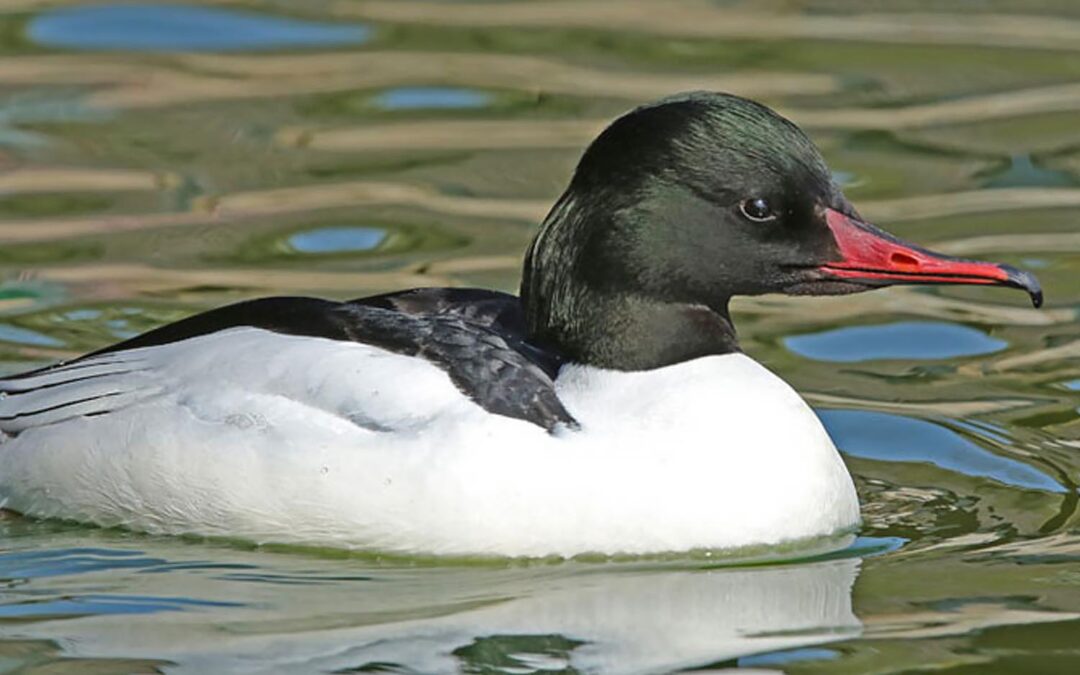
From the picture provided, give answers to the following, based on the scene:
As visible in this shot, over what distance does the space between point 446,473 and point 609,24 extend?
7.22 meters

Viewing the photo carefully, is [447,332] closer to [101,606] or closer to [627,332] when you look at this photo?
[627,332]

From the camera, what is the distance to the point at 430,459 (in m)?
7.28

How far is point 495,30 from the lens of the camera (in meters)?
14.1

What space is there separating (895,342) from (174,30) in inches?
225

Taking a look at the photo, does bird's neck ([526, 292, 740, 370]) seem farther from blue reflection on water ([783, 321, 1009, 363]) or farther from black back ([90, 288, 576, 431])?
blue reflection on water ([783, 321, 1009, 363])

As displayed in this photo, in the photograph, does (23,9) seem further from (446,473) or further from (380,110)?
(446,473)

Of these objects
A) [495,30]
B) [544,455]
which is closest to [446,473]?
[544,455]

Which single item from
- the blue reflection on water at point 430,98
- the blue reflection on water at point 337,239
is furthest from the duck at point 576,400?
the blue reflection on water at point 430,98

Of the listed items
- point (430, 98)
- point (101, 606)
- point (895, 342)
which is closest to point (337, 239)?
point (430, 98)

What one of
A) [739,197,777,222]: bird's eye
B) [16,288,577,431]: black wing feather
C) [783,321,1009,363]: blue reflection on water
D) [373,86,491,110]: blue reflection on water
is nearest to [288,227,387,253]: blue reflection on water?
[373,86,491,110]: blue reflection on water

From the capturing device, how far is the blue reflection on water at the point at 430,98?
12945 mm

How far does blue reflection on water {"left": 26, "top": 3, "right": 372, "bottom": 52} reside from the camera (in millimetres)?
13836

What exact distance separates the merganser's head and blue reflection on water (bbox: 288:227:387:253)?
3.45 metres

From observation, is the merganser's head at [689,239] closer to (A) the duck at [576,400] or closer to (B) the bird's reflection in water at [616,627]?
(A) the duck at [576,400]
